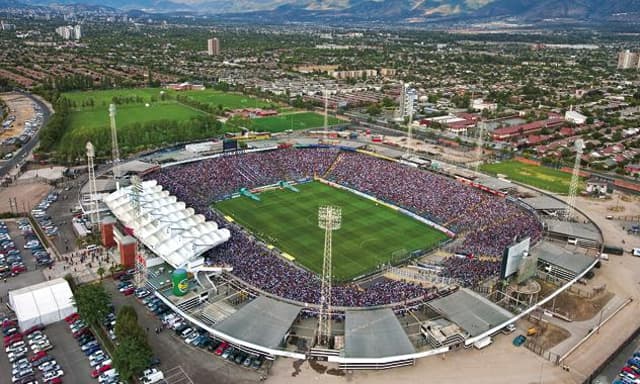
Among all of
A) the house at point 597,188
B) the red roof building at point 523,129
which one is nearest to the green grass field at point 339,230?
the house at point 597,188

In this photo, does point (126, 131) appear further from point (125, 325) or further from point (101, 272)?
point (125, 325)

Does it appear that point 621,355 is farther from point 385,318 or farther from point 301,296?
point 301,296

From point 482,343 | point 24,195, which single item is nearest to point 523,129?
point 482,343

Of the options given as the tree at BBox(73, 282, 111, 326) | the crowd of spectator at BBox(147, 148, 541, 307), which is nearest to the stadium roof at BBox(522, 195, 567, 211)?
the crowd of spectator at BBox(147, 148, 541, 307)

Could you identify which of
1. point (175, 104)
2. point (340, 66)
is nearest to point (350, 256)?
point (175, 104)

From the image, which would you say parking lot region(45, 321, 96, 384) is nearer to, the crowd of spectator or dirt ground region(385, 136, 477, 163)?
the crowd of spectator

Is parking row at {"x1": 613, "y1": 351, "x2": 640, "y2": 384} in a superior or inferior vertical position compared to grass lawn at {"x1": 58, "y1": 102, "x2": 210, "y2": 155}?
inferior

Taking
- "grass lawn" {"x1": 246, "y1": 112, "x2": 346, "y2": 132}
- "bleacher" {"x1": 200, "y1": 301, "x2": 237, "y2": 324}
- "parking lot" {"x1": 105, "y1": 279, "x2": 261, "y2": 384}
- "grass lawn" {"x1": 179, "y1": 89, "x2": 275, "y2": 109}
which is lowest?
"parking lot" {"x1": 105, "y1": 279, "x2": 261, "y2": 384}
